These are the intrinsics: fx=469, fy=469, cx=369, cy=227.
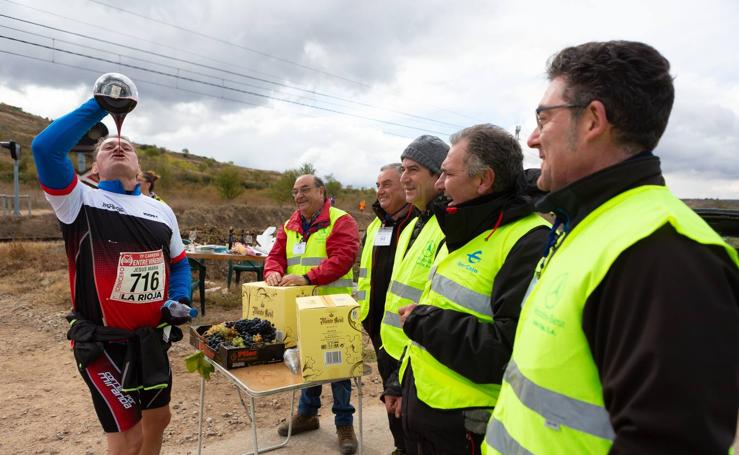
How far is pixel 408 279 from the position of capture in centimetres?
249

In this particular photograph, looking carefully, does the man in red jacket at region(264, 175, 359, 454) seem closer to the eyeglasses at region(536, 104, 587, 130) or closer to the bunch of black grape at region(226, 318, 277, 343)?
the bunch of black grape at region(226, 318, 277, 343)

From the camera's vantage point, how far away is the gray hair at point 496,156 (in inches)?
79.4

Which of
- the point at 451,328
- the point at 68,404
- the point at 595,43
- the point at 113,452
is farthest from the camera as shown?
the point at 68,404

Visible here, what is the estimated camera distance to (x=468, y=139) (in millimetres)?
2078

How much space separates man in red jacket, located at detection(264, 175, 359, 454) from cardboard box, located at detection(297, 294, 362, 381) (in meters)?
0.97

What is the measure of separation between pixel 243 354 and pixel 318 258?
4.21 feet

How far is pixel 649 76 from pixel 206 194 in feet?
129

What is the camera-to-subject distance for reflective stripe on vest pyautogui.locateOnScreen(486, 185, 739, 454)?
36.9 inches

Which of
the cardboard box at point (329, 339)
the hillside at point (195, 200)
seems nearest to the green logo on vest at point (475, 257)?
the cardboard box at point (329, 339)

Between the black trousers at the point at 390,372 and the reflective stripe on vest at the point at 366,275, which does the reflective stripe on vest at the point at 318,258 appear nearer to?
the reflective stripe on vest at the point at 366,275

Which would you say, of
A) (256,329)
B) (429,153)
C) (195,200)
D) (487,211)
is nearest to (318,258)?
(256,329)

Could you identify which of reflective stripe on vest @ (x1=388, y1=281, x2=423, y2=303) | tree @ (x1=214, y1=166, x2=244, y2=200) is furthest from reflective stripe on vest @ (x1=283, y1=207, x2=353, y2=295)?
tree @ (x1=214, y1=166, x2=244, y2=200)

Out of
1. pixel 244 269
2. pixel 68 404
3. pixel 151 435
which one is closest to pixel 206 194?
pixel 244 269

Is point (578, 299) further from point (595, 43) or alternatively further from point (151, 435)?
point (151, 435)
